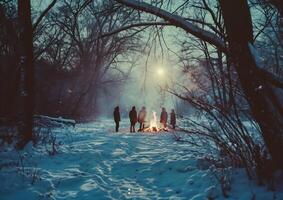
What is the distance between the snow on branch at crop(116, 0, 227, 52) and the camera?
6.15 metres

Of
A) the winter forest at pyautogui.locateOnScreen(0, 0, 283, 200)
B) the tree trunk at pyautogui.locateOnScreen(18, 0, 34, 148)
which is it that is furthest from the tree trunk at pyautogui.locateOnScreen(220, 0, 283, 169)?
the tree trunk at pyautogui.locateOnScreen(18, 0, 34, 148)

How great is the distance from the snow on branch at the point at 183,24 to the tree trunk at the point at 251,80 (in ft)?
0.71

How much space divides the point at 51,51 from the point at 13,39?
623 inches

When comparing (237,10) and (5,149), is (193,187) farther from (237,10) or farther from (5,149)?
(5,149)

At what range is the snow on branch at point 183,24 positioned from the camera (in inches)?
242

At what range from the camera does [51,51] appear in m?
36.3

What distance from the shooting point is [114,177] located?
8703 millimetres

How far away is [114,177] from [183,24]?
421cm

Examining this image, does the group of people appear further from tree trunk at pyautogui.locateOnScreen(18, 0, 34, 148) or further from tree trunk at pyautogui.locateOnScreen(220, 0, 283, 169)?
tree trunk at pyautogui.locateOnScreen(220, 0, 283, 169)

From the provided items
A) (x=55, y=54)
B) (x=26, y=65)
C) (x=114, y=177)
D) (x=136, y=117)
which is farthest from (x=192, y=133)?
(x=55, y=54)

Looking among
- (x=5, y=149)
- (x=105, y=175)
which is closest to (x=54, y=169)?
(x=105, y=175)

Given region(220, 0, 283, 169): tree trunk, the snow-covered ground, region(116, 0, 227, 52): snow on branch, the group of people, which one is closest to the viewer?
region(220, 0, 283, 169): tree trunk

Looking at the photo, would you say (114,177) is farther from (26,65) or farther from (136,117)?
(136,117)

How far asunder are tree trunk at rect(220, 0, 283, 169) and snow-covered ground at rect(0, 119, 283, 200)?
0.89 m
